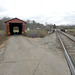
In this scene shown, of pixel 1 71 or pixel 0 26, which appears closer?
pixel 1 71

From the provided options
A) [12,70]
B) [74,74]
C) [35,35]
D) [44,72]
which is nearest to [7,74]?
[12,70]

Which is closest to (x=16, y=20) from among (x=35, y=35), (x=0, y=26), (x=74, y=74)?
(x=35, y=35)

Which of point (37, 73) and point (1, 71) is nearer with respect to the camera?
point (37, 73)

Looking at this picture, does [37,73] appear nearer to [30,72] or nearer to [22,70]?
[30,72]

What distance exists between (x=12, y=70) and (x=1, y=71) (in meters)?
0.44

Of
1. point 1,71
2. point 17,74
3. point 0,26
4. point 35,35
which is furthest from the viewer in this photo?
point 0,26

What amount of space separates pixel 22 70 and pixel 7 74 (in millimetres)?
588

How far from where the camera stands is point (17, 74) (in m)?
3.06

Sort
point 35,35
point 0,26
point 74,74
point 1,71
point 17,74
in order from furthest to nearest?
point 0,26
point 35,35
point 1,71
point 17,74
point 74,74

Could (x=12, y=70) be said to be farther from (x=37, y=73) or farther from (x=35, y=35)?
(x=35, y=35)

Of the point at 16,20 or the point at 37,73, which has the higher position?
the point at 16,20

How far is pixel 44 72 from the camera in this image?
317 cm

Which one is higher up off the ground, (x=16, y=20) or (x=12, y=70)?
(x=16, y=20)

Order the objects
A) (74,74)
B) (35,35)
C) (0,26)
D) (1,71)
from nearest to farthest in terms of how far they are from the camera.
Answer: (74,74), (1,71), (35,35), (0,26)
